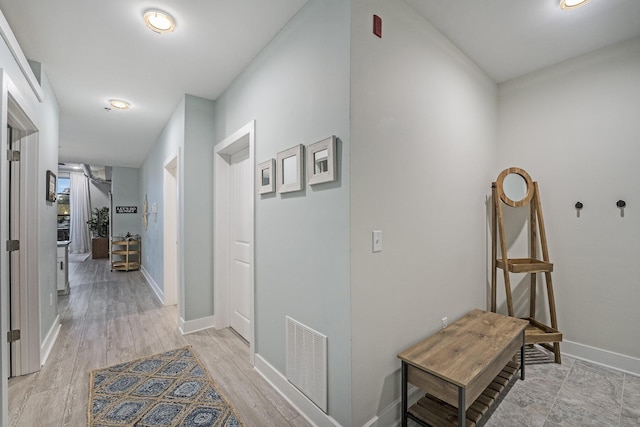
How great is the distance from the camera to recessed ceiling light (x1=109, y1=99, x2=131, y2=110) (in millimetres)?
3351

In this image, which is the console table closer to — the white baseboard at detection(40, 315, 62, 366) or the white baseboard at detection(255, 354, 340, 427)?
the white baseboard at detection(255, 354, 340, 427)

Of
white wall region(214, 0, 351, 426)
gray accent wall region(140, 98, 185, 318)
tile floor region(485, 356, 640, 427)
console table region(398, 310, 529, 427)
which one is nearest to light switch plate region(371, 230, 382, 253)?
white wall region(214, 0, 351, 426)

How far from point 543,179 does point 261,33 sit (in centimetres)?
282

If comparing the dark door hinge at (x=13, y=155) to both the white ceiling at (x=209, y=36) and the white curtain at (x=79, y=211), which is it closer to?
the white ceiling at (x=209, y=36)

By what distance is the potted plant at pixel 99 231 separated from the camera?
8.73 meters

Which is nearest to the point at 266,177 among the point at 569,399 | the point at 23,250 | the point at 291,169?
the point at 291,169

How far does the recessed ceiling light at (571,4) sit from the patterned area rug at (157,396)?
3356 millimetres

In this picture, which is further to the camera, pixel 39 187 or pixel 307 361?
pixel 39 187

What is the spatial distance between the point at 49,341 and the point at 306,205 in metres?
3.00

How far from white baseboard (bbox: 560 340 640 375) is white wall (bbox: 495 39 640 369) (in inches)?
1.3

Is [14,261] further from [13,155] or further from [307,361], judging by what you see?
[307,361]

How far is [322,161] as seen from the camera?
1661 mm

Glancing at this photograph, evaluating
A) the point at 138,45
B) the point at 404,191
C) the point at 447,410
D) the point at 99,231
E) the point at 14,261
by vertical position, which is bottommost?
the point at 447,410

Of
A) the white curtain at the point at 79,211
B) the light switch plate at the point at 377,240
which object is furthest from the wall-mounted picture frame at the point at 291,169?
the white curtain at the point at 79,211
